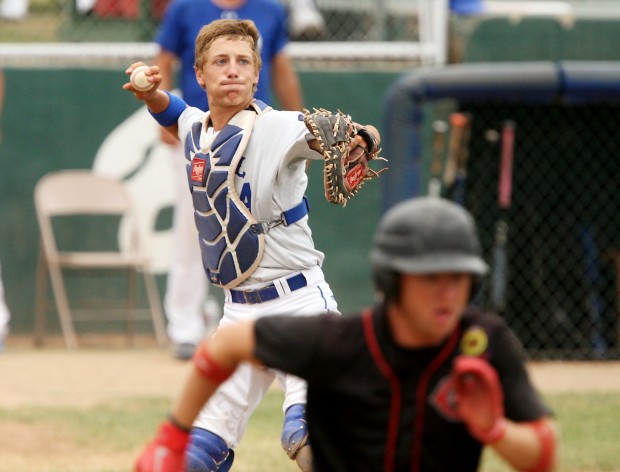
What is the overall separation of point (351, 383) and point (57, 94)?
22.0 ft

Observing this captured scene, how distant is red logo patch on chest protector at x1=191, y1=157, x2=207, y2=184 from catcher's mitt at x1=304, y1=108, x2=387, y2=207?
1.41 feet

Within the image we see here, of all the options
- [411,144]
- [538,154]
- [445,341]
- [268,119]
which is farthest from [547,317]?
[445,341]

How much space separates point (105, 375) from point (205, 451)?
12.1 ft

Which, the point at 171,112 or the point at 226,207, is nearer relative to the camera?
the point at 226,207

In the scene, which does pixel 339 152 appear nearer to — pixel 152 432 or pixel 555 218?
pixel 152 432

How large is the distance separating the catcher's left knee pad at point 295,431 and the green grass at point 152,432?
138 centimetres

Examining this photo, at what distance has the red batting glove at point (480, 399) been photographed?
105 inches

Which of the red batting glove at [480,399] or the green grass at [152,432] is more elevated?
the red batting glove at [480,399]

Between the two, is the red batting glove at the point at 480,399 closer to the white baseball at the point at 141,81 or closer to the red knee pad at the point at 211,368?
the red knee pad at the point at 211,368

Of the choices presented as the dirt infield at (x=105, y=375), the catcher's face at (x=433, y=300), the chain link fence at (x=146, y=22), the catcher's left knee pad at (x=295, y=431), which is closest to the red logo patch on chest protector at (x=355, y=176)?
the catcher's left knee pad at (x=295, y=431)

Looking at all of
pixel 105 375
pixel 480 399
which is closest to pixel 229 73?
pixel 480 399

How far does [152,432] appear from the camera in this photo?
6.53m

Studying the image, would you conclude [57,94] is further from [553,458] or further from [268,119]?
[553,458]

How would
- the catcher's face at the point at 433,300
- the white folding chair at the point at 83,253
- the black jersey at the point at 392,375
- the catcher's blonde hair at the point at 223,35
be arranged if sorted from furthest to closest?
the white folding chair at the point at 83,253 < the catcher's blonde hair at the point at 223,35 < the black jersey at the point at 392,375 < the catcher's face at the point at 433,300
